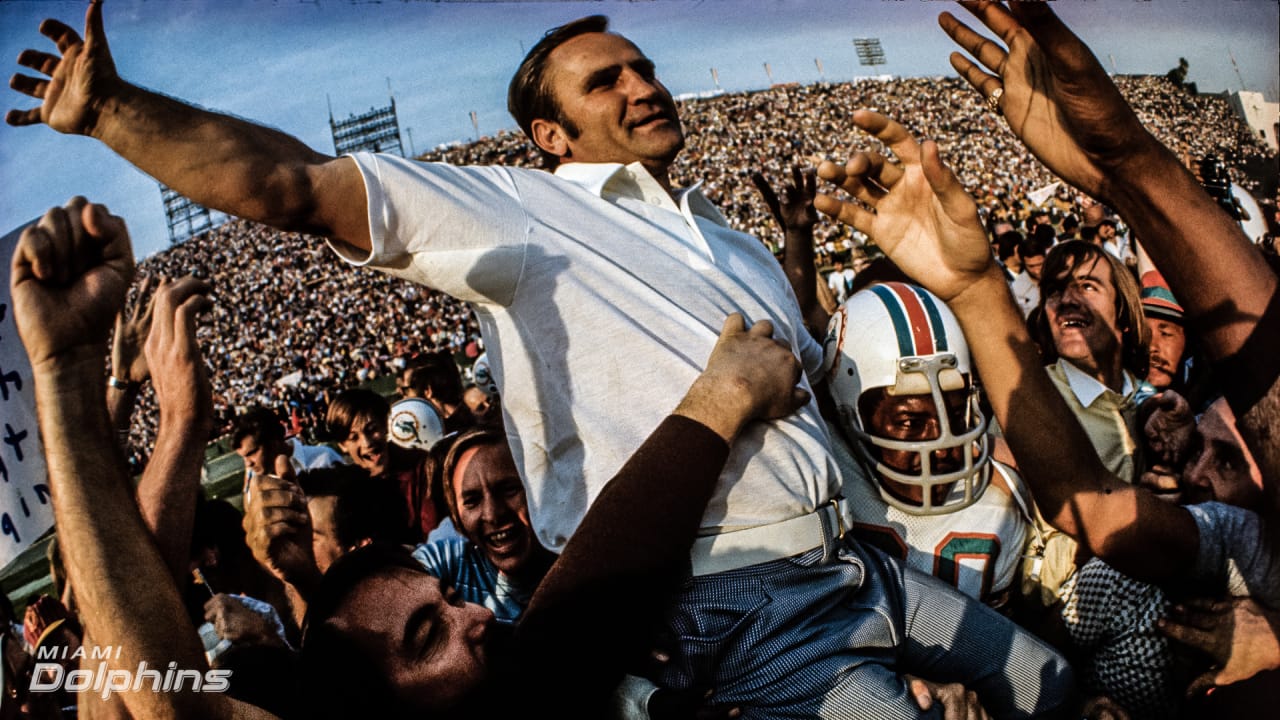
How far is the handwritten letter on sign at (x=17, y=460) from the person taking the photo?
7.21 feet

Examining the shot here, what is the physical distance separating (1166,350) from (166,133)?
4.79 meters

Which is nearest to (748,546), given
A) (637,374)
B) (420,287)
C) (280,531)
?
(637,374)

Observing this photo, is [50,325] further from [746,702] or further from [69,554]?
[746,702]

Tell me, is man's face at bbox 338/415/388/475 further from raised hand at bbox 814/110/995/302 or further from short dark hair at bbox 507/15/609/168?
raised hand at bbox 814/110/995/302

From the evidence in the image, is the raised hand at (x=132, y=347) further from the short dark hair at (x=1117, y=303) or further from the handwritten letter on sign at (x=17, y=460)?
the short dark hair at (x=1117, y=303)

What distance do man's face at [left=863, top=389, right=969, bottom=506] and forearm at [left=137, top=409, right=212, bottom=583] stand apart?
214cm

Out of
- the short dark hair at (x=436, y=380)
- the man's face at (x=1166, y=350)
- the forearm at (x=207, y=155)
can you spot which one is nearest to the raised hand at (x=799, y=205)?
the man's face at (x=1166, y=350)

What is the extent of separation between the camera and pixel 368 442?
598cm

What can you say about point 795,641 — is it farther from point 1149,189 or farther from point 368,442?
point 368,442

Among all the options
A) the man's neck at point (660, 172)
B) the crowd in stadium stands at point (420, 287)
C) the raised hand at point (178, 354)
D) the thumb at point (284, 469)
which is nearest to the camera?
the raised hand at point (178, 354)

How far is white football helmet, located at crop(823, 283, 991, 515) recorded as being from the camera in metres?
2.71

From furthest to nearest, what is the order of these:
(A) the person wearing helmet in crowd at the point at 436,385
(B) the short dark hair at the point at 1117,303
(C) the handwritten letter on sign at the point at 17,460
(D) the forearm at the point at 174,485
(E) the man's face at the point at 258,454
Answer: (A) the person wearing helmet in crowd at the point at 436,385
(E) the man's face at the point at 258,454
(B) the short dark hair at the point at 1117,303
(C) the handwritten letter on sign at the point at 17,460
(D) the forearm at the point at 174,485

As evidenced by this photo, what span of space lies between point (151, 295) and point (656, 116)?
150 centimetres

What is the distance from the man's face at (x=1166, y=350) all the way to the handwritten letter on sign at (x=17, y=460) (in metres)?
4.96
